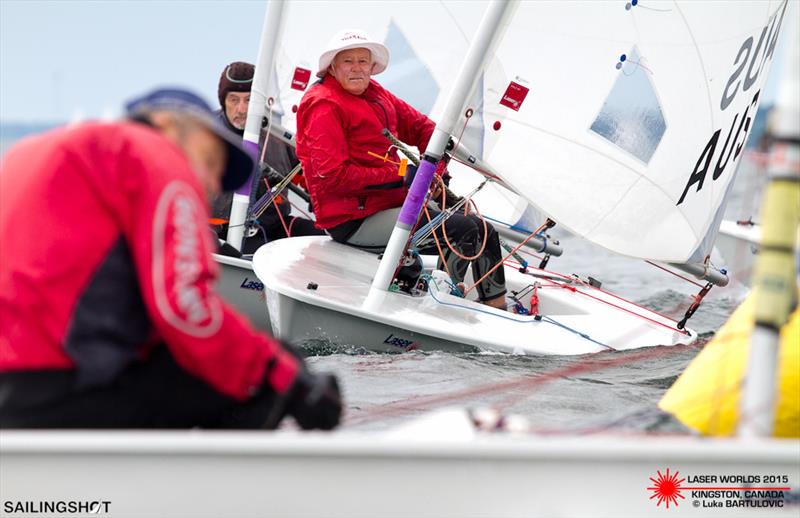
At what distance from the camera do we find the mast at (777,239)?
5.07 feet

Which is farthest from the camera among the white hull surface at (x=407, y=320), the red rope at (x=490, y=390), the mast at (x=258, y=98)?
the mast at (x=258, y=98)

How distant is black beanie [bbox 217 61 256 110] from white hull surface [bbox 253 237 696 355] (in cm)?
136

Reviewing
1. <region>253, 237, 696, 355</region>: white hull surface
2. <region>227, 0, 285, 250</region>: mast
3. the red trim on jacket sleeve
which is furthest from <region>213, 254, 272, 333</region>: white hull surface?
the red trim on jacket sleeve

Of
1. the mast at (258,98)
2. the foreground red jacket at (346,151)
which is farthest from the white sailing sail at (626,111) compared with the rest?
the mast at (258,98)

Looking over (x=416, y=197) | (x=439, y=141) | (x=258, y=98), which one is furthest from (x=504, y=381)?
(x=258, y=98)

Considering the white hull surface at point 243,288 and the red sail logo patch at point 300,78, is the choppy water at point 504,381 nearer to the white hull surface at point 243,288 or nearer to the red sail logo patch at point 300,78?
the white hull surface at point 243,288

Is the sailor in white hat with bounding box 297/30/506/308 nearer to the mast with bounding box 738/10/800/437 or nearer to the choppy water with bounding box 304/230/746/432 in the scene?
the choppy water with bounding box 304/230/746/432

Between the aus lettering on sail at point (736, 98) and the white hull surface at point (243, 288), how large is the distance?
204 cm

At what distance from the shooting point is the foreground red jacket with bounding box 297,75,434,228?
4.57 m

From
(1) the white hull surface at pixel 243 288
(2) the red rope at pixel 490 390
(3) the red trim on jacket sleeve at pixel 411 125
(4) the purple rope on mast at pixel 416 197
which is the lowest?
(1) the white hull surface at pixel 243 288

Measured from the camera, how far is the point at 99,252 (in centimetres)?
153

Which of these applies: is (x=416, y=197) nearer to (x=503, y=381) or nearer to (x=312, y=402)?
(x=503, y=381)

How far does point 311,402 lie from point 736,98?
366cm

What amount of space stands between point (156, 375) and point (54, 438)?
0.19 meters
